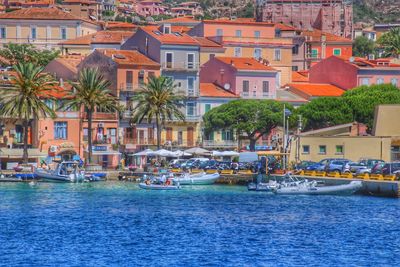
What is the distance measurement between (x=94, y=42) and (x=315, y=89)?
30.3 m

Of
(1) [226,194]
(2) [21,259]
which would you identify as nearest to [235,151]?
(1) [226,194]

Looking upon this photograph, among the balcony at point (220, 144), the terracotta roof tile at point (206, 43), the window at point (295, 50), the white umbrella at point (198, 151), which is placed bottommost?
the white umbrella at point (198, 151)

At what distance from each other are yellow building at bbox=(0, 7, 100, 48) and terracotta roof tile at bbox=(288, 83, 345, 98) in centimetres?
4751

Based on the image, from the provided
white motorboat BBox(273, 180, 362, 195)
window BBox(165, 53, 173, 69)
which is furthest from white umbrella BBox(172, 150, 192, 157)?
white motorboat BBox(273, 180, 362, 195)

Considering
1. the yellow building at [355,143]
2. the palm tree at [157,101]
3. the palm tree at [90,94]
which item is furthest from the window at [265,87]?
the palm tree at [90,94]

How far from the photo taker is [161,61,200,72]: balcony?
142875 mm

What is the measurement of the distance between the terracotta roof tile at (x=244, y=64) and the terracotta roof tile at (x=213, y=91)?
2.89 meters

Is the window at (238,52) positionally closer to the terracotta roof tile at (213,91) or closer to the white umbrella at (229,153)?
the terracotta roof tile at (213,91)

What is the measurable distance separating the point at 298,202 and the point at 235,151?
35.3m

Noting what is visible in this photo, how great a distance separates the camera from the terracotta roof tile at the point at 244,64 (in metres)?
149

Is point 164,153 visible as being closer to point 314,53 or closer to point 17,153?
point 17,153

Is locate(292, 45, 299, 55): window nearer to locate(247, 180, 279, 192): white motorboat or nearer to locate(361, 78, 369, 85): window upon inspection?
locate(361, 78, 369, 85): window

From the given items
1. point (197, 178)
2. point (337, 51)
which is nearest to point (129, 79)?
point (197, 178)

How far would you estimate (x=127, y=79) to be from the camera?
13850 centimetres
